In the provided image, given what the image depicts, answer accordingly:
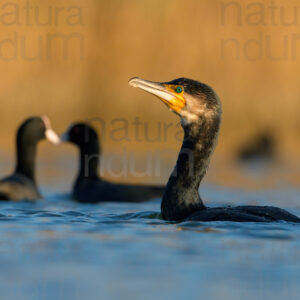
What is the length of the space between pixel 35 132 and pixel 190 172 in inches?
215

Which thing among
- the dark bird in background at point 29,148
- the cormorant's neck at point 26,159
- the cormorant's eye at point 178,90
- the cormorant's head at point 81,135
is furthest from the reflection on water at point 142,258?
the cormorant's head at point 81,135

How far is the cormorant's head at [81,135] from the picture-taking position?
1127cm

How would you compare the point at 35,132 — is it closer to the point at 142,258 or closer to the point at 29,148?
the point at 29,148

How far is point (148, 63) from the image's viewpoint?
16484mm

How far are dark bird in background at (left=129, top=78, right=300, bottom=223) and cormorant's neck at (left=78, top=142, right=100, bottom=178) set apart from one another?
4.51 metres

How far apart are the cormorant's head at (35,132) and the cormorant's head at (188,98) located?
198 inches

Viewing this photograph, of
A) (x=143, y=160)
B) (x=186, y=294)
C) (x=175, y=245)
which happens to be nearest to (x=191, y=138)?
(x=175, y=245)

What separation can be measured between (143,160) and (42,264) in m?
10.1

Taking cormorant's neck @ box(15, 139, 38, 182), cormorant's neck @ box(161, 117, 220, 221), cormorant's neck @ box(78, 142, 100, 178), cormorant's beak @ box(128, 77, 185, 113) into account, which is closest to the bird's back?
cormorant's neck @ box(15, 139, 38, 182)

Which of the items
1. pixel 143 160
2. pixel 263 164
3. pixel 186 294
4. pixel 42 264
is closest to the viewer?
pixel 186 294

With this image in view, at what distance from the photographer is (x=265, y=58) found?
16578 mm

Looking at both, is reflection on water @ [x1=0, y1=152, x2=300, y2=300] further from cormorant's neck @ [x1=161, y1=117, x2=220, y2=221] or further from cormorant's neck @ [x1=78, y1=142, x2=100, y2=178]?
cormorant's neck @ [x1=78, y1=142, x2=100, y2=178]

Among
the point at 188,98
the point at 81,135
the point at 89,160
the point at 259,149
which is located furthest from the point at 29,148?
the point at 259,149

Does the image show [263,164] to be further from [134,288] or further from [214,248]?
[134,288]
